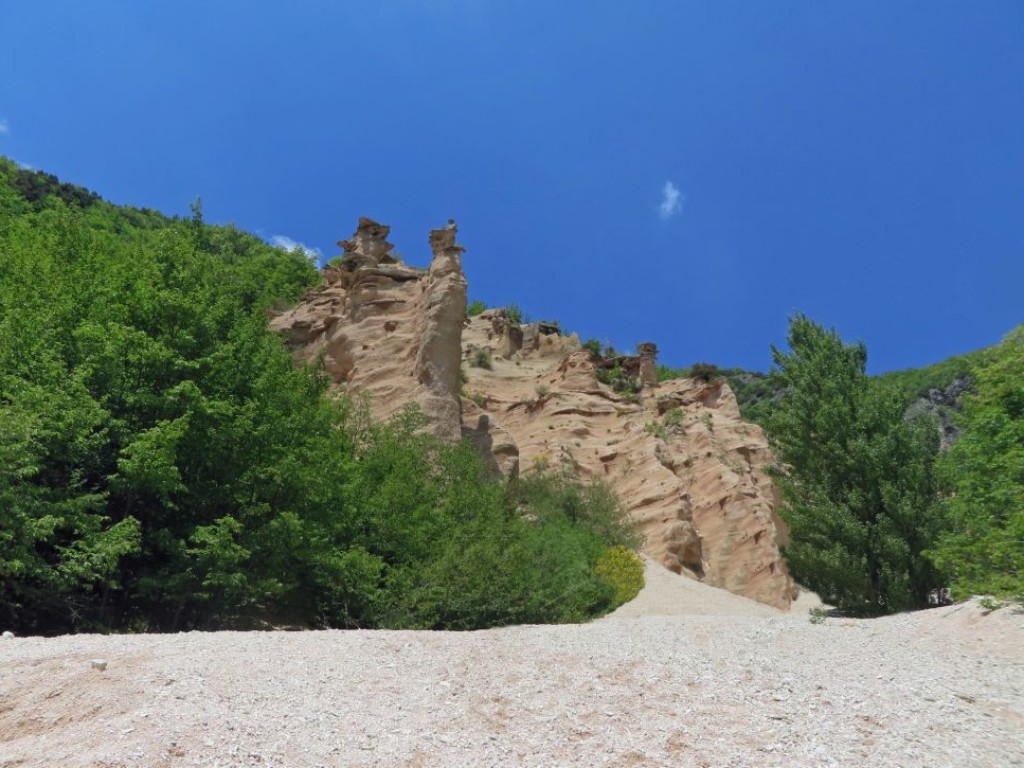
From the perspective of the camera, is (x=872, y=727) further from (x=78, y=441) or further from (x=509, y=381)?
(x=509, y=381)

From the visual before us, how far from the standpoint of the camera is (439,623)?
50.2 feet

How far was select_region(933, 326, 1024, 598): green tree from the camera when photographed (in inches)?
426

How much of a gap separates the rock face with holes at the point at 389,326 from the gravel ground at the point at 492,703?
720 inches

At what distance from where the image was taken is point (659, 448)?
114 feet

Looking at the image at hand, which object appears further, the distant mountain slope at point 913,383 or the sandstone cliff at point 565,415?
the distant mountain slope at point 913,383

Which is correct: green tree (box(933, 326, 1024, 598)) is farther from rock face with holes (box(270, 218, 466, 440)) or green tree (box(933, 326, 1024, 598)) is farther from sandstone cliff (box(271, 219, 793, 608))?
rock face with holes (box(270, 218, 466, 440))

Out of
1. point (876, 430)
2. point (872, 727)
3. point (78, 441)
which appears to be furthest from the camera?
point (876, 430)

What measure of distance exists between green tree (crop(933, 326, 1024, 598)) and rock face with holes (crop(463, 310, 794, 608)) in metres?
16.0

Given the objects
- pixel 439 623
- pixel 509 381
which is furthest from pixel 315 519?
pixel 509 381

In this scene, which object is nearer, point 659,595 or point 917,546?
point 917,546

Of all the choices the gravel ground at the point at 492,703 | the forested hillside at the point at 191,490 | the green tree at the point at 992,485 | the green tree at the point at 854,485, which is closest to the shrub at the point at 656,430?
the green tree at the point at 854,485

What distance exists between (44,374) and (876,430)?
61.1 feet

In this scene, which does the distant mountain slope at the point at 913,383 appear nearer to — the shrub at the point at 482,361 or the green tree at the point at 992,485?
the shrub at the point at 482,361

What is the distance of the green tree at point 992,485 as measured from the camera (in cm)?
1082
